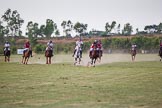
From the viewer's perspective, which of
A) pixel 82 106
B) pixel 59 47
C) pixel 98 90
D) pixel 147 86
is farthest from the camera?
pixel 59 47

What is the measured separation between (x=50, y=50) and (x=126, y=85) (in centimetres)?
2213

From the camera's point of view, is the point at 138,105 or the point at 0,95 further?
the point at 0,95

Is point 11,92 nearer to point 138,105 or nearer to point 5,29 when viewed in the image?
point 138,105

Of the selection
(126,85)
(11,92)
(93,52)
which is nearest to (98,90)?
(126,85)

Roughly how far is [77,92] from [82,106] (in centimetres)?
321

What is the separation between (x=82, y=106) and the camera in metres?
12.2

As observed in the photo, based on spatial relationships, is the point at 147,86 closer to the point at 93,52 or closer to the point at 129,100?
the point at 129,100

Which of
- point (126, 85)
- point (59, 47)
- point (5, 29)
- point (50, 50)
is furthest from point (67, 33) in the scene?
point (126, 85)

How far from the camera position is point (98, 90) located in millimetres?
15953

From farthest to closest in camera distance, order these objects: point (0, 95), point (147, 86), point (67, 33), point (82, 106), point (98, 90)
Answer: point (67, 33)
point (147, 86)
point (98, 90)
point (0, 95)
point (82, 106)

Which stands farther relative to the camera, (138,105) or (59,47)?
(59,47)

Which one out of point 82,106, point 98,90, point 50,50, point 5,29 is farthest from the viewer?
point 5,29

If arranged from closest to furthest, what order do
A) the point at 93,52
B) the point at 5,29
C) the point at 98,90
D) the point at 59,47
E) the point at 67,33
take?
1. the point at 98,90
2. the point at 93,52
3. the point at 59,47
4. the point at 5,29
5. the point at 67,33

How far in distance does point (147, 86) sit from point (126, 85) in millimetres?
960
